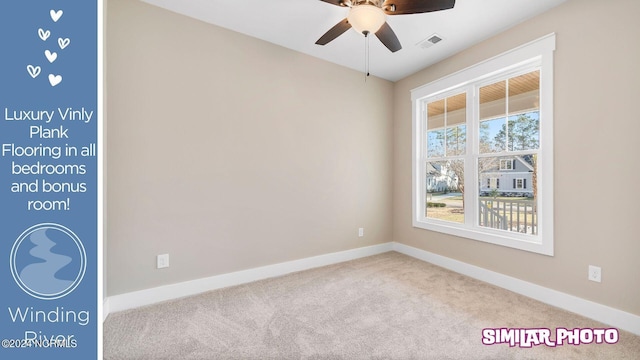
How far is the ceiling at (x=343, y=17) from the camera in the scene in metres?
2.26

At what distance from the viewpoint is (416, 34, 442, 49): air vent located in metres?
2.73

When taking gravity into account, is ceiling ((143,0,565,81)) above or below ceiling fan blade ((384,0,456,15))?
above

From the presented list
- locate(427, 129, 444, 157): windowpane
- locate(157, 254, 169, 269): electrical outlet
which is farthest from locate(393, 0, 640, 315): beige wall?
locate(157, 254, 169, 269): electrical outlet

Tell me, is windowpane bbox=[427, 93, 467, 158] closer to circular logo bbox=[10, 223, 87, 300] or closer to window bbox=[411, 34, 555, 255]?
window bbox=[411, 34, 555, 255]

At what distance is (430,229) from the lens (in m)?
3.43

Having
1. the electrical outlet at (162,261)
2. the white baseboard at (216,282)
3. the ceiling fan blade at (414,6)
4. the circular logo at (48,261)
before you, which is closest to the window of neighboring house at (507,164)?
the ceiling fan blade at (414,6)

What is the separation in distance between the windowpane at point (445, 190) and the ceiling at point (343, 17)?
1.39 meters

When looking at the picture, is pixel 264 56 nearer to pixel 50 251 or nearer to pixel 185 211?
pixel 185 211

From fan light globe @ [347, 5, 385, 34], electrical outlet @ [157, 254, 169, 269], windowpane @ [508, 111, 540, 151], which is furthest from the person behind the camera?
windowpane @ [508, 111, 540, 151]

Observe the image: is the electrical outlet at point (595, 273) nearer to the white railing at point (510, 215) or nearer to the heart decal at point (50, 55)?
the white railing at point (510, 215)

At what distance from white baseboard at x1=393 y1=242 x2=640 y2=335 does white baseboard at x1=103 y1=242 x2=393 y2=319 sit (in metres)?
1.18

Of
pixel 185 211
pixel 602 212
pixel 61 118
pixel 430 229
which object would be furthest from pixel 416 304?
pixel 61 118

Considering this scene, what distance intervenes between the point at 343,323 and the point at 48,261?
183cm

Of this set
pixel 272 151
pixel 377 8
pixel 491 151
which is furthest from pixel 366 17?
pixel 491 151
